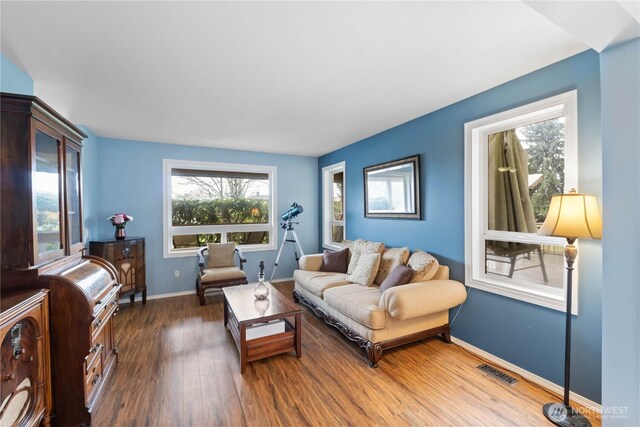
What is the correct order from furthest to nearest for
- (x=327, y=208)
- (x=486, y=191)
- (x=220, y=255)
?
(x=327, y=208)
(x=220, y=255)
(x=486, y=191)

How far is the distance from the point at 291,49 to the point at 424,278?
7.62 feet

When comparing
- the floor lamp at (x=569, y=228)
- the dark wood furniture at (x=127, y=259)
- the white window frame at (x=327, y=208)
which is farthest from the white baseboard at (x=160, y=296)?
the floor lamp at (x=569, y=228)

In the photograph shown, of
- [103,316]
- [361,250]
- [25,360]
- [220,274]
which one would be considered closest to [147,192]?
[220,274]

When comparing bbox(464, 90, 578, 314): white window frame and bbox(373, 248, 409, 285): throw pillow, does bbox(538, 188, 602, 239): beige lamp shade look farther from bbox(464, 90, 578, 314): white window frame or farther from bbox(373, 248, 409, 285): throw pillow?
bbox(373, 248, 409, 285): throw pillow

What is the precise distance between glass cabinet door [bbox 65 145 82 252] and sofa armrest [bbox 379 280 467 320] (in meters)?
2.49

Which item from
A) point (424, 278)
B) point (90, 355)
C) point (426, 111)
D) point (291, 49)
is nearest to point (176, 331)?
point (90, 355)

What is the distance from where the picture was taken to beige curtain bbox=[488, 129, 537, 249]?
2416 mm

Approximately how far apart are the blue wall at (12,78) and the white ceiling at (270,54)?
0.25 feet

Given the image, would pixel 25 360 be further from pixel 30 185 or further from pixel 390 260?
pixel 390 260

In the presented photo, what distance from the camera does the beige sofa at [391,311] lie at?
2350 mm

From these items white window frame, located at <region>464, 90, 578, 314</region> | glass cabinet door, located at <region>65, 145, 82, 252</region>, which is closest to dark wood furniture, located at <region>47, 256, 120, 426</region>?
glass cabinet door, located at <region>65, 145, 82, 252</region>

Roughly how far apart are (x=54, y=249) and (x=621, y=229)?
3.19m

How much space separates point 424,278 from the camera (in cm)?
270

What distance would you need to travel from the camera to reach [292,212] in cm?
482
